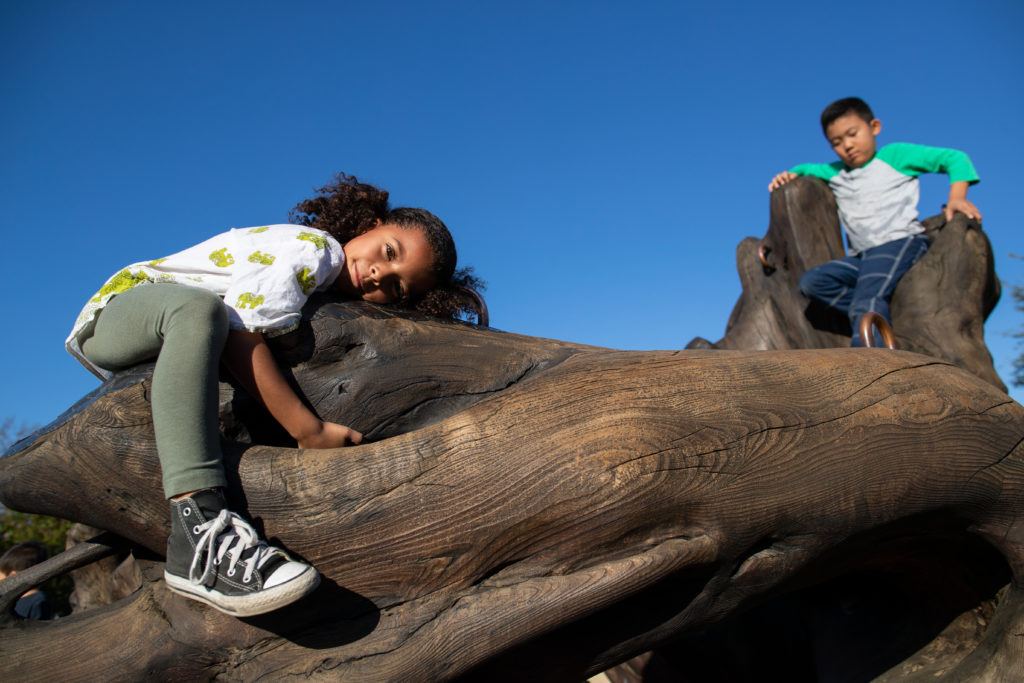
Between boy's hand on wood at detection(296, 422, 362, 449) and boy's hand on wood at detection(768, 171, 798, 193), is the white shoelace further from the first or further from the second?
boy's hand on wood at detection(768, 171, 798, 193)

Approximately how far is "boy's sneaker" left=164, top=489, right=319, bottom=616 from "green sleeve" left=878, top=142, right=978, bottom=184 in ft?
14.5

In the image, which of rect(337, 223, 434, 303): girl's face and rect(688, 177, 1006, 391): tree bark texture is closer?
rect(337, 223, 434, 303): girl's face

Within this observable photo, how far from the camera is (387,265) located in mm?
2705

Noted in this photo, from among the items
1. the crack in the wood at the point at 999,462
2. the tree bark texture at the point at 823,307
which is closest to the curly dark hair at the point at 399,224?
the crack in the wood at the point at 999,462

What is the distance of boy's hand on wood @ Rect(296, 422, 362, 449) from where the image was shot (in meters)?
2.23

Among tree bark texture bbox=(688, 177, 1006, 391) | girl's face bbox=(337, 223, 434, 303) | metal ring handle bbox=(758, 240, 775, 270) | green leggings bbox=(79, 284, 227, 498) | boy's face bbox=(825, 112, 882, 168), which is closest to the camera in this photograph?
green leggings bbox=(79, 284, 227, 498)

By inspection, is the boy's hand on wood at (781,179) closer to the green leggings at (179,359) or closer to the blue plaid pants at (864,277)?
the blue plaid pants at (864,277)

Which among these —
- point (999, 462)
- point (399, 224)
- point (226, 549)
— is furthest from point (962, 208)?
point (226, 549)

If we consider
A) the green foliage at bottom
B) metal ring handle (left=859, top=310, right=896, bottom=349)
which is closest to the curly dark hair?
metal ring handle (left=859, top=310, right=896, bottom=349)

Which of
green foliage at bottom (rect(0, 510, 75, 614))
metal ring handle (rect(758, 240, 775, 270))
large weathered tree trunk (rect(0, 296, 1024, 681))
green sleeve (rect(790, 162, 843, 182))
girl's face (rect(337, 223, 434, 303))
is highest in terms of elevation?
green sleeve (rect(790, 162, 843, 182))

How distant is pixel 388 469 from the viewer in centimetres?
202

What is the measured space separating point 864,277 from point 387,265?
3.30 metres

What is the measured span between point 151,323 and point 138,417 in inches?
10.2

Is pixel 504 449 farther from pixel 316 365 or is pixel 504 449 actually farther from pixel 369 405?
pixel 316 365
